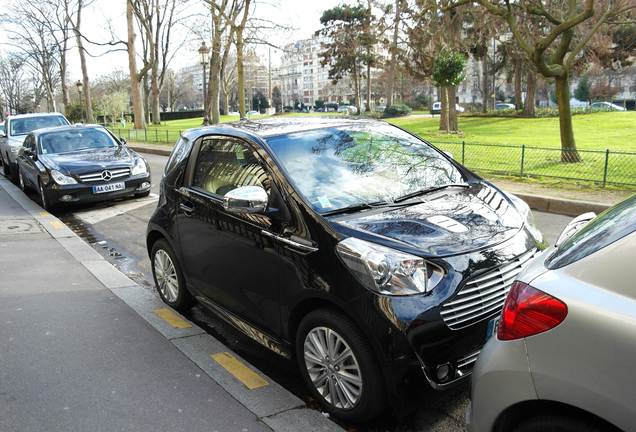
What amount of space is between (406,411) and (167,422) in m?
1.37

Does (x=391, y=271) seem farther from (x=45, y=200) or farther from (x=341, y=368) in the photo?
(x=45, y=200)

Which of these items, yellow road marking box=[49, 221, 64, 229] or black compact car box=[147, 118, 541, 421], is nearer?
black compact car box=[147, 118, 541, 421]

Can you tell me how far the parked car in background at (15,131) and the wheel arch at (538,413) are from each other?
15.5 meters

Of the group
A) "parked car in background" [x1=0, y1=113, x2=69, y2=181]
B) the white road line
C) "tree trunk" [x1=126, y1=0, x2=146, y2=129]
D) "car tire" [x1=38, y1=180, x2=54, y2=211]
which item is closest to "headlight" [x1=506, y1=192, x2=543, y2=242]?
the white road line

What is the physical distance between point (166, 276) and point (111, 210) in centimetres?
619

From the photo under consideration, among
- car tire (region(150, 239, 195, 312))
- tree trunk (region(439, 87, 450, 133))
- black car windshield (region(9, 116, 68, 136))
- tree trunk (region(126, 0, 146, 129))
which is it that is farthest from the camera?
tree trunk (region(126, 0, 146, 129))

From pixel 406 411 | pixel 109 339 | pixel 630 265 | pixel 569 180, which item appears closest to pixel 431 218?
pixel 406 411

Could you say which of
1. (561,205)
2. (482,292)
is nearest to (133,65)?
(561,205)

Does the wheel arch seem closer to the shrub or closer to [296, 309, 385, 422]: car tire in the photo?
[296, 309, 385, 422]: car tire

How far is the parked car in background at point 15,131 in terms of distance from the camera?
Answer: 15.0 metres

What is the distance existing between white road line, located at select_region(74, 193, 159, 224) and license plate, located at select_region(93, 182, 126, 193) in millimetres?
418

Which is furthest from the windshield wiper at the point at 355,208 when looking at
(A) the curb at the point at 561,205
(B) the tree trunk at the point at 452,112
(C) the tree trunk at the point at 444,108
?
(B) the tree trunk at the point at 452,112

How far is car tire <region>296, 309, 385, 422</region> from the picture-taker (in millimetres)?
2832

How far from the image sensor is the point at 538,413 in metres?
2.02
